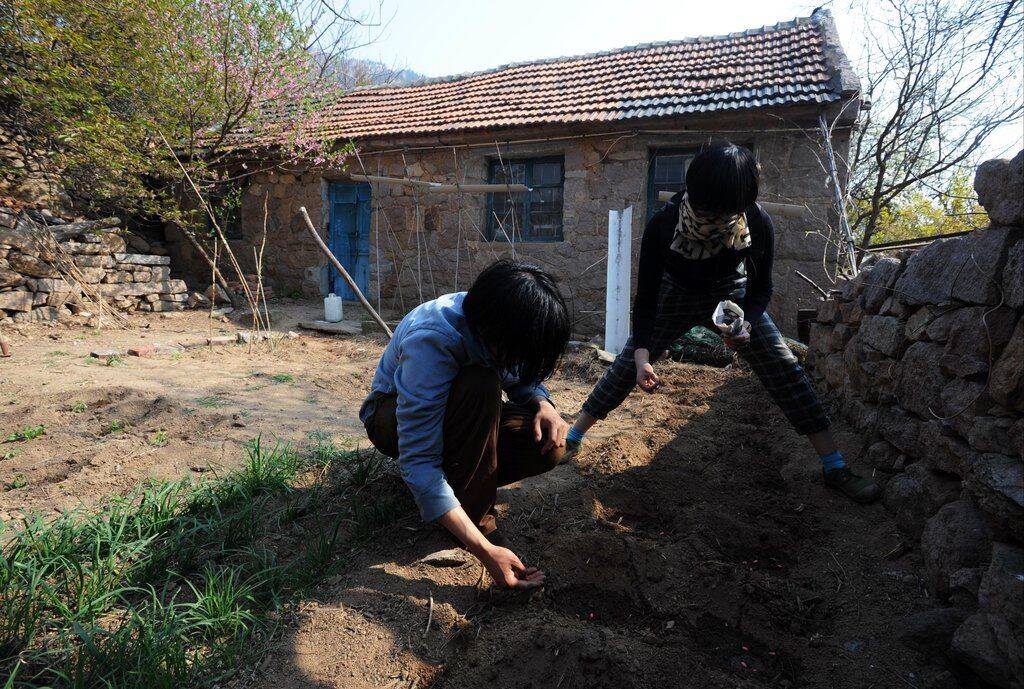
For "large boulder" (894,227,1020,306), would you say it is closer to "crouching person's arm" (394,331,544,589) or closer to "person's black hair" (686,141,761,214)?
"person's black hair" (686,141,761,214)

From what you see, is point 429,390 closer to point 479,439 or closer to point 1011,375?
point 479,439

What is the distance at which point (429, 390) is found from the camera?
1.61 m

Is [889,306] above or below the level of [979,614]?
above

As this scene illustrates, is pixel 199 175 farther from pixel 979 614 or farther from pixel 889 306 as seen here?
pixel 979 614

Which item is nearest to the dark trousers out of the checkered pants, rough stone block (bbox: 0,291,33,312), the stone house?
the checkered pants

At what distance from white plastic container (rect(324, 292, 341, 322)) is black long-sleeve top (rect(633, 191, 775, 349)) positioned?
6298 millimetres

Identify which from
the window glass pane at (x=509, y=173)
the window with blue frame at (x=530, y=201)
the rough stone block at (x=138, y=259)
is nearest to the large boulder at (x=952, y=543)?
the window with blue frame at (x=530, y=201)

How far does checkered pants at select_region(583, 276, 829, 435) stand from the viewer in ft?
7.80

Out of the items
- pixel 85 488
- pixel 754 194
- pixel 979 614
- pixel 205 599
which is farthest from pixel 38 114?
pixel 979 614

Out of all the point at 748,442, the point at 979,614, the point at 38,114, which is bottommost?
the point at 748,442

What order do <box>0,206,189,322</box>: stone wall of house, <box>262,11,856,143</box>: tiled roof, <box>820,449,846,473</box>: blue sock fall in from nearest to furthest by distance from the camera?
<box>820,449,846,473</box>: blue sock
<box>0,206,189,322</box>: stone wall of house
<box>262,11,856,143</box>: tiled roof

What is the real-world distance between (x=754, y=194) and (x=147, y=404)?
349 centimetres

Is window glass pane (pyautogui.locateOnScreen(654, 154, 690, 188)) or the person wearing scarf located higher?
window glass pane (pyautogui.locateOnScreen(654, 154, 690, 188))

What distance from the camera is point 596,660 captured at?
155 centimetres
